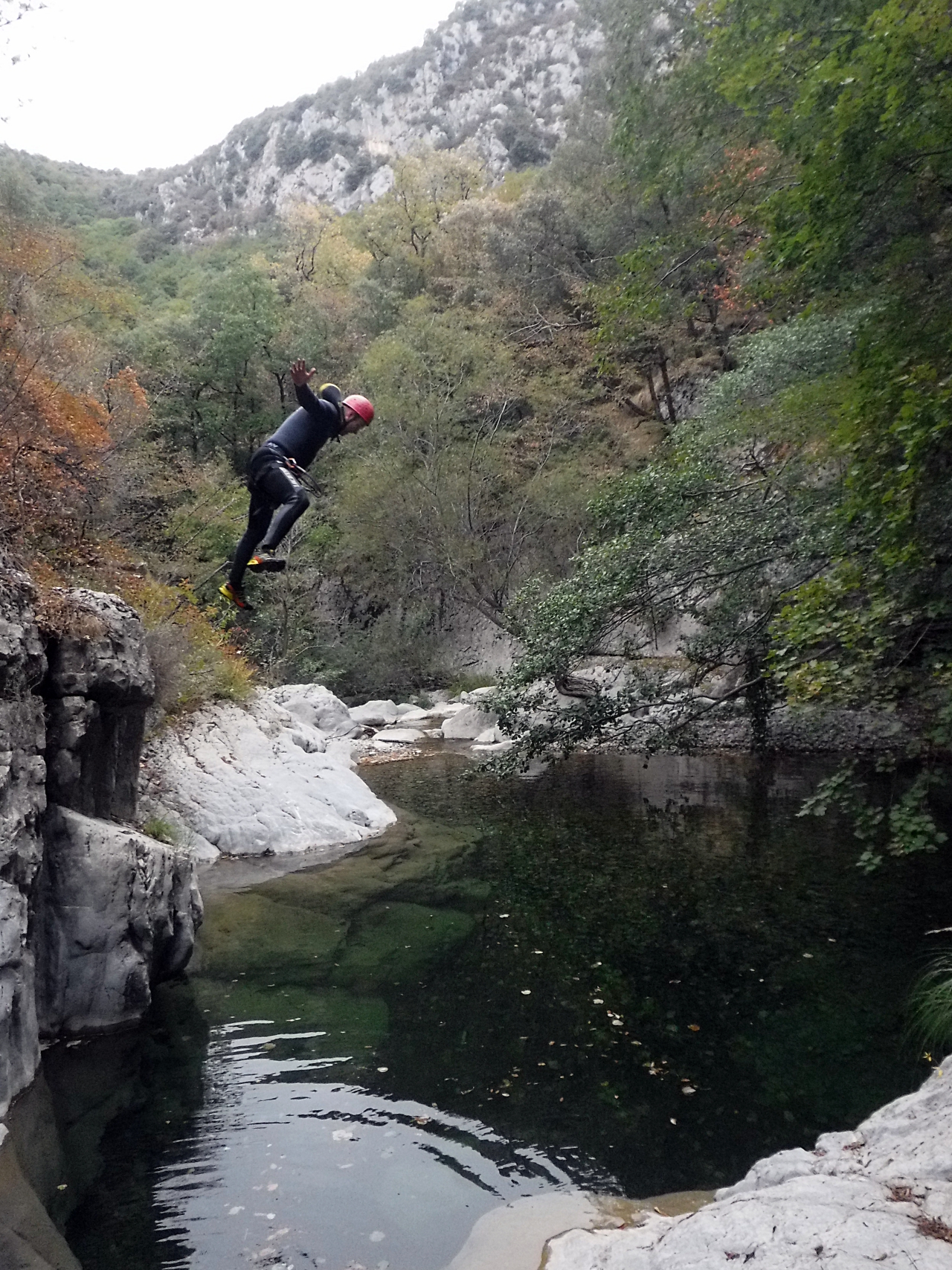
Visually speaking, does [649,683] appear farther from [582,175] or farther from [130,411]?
[582,175]

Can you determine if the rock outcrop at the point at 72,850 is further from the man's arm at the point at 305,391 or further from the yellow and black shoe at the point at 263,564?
the man's arm at the point at 305,391

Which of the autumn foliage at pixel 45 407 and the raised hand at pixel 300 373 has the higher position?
the autumn foliage at pixel 45 407

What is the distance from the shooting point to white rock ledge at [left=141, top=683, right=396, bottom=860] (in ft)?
34.4

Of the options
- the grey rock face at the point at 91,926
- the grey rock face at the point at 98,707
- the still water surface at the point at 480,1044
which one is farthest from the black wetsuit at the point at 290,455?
the still water surface at the point at 480,1044

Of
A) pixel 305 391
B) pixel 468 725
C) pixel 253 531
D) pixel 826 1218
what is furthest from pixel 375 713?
pixel 826 1218

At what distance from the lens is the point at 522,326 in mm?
26203

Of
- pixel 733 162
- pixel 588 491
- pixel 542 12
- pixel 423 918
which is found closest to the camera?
pixel 423 918

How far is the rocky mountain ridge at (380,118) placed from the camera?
211 ft

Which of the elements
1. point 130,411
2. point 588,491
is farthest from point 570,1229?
Answer: point 588,491

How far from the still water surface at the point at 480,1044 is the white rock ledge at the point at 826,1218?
725 mm

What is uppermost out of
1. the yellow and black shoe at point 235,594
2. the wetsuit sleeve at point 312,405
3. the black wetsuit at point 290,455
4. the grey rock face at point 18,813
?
the wetsuit sleeve at point 312,405

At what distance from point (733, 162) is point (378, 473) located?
16.9 meters

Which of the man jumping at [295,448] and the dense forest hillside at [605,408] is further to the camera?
the dense forest hillside at [605,408]

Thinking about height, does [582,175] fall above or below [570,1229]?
above
